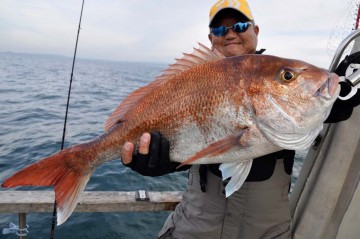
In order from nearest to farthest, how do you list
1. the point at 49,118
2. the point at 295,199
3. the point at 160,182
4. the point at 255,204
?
the point at 255,204 → the point at 295,199 → the point at 160,182 → the point at 49,118

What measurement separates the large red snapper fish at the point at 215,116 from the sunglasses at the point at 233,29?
0.92m

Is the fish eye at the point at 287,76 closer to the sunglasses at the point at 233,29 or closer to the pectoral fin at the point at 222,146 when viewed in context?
the pectoral fin at the point at 222,146

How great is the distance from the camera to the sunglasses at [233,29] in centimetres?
285

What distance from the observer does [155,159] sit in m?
2.20

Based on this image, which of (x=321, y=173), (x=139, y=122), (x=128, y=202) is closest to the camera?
(x=139, y=122)

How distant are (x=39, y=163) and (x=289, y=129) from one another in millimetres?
1650

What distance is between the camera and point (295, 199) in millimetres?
2904

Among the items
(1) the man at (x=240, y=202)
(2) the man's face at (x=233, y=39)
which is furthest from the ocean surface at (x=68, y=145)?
(2) the man's face at (x=233, y=39)

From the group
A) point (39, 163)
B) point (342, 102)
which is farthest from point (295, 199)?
point (39, 163)

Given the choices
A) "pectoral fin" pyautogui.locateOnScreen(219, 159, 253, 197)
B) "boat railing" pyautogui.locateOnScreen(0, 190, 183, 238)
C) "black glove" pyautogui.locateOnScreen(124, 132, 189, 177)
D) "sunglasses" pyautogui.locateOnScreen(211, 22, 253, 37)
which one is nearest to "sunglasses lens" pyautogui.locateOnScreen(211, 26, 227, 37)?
"sunglasses" pyautogui.locateOnScreen(211, 22, 253, 37)

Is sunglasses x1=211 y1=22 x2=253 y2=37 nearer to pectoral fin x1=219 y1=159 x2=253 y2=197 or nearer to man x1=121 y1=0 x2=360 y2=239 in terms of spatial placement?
man x1=121 y1=0 x2=360 y2=239

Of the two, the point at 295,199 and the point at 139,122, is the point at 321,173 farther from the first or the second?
the point at 139,122

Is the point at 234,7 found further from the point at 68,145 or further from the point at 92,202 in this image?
the point at 68,145

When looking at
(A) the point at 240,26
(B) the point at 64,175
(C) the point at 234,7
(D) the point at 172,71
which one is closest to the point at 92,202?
(B) the point at 64,175
